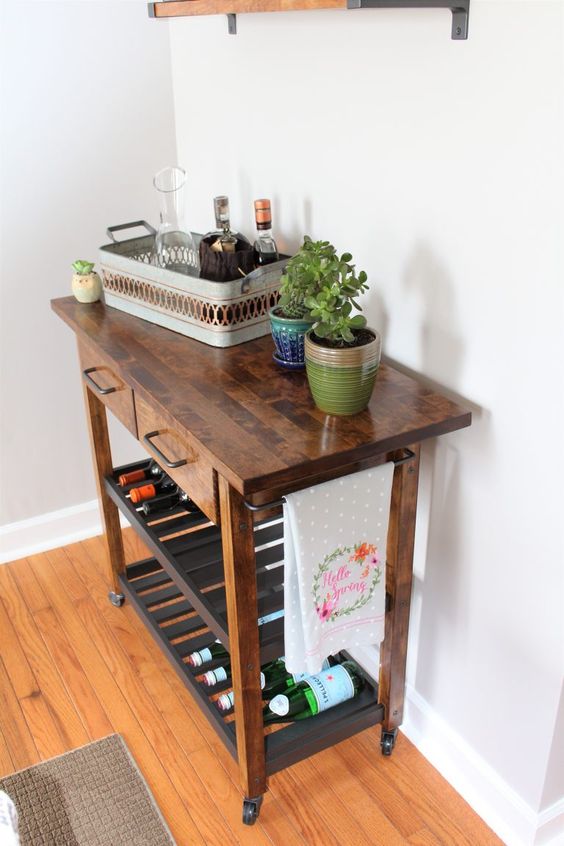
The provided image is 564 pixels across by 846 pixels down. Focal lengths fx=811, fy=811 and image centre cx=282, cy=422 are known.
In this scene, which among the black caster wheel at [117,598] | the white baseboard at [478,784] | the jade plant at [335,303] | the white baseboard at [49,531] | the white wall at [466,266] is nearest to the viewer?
the white wall at [466,266]

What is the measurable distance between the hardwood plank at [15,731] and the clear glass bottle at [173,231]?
3.68ft

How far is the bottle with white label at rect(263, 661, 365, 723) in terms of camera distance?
171 centimetres

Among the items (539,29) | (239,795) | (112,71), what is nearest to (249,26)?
(112,71)

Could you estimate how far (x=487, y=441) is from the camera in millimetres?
1424

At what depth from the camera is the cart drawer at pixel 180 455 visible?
4.57 ft

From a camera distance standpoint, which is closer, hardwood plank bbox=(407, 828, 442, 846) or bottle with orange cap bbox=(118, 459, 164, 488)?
hardwood plank bbox=(407, 828, 442, 846)

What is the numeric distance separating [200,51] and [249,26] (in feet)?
1.01

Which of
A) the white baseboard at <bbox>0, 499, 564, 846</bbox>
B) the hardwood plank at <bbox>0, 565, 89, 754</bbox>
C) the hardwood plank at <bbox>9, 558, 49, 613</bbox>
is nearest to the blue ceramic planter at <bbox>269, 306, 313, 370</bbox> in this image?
the white baseboard at <bbox>0, 499, 564, 846</bbox>

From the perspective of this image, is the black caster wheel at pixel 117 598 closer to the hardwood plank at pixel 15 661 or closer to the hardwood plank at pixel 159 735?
the hardwood plank at pixel 159 735

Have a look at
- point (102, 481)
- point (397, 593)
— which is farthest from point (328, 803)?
point (102, 481)

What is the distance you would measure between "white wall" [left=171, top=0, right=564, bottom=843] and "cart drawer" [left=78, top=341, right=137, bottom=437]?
516mm

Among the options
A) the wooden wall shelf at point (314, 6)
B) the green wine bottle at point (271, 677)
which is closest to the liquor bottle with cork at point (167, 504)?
the green wine bottle at point (271, 677)

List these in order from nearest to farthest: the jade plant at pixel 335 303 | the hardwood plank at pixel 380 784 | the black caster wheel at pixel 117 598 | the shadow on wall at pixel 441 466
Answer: the jade plant at pixel 335 303 < the shadow on wall at pixel 441 466 < the hardwood plank at pixel 380 784 < the black caster wheel at pixel 117 598

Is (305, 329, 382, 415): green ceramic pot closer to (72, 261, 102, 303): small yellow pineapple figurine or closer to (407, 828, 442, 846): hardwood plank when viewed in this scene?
(72, 261, 102, 303): small yellow pineapple figurine
